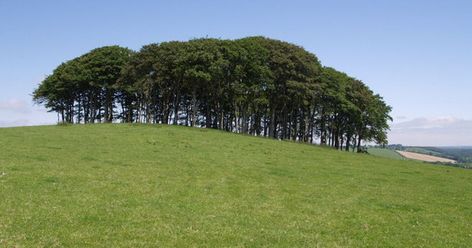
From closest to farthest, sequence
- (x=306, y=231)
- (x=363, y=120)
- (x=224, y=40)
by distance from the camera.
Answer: (x=306, y=231) → (x=224, y=40) → (x=363, y=120)

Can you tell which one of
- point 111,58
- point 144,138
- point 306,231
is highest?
point 111,58

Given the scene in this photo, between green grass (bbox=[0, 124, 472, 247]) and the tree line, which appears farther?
the tree line

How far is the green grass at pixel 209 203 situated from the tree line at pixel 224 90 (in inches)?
1619

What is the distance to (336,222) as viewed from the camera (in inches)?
715

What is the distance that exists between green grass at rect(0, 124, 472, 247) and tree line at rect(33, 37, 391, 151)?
41.1 metres

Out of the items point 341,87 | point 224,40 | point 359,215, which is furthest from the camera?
point 341,87

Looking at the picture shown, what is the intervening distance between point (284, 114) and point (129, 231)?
78209mm

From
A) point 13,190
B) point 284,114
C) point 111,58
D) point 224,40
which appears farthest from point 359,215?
point 111,58

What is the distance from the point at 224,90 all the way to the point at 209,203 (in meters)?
62.6

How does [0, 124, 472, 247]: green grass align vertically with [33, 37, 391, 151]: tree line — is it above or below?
below

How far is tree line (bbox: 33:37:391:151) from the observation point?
77.8 m

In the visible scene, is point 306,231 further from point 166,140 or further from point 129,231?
point 166,140

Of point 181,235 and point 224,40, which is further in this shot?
point 224,40

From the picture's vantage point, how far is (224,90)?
82.0 m
